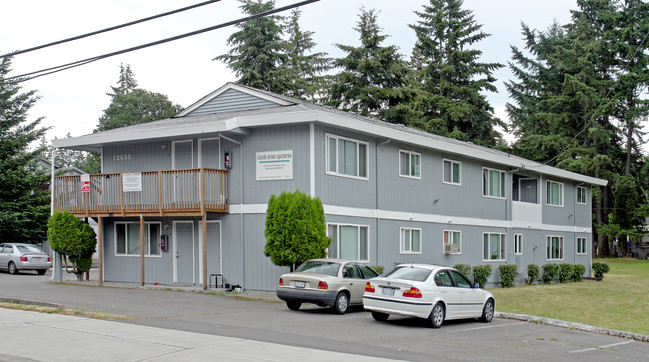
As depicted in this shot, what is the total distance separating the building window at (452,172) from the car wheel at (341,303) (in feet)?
41.4

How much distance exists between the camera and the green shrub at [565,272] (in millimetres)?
36406

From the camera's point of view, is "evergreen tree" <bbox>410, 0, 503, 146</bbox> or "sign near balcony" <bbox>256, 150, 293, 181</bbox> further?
"evergreen tree" <bbox>410, 0, 503, 146</bbox>

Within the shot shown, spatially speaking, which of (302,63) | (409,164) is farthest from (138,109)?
(409,164)

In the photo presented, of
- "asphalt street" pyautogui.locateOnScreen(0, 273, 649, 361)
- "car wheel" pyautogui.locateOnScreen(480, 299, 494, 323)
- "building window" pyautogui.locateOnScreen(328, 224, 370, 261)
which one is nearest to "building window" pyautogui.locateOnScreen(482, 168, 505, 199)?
"building window" pyautogui.locateOnScreen(328, 224, 370, 261)

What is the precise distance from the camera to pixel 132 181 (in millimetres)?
23547

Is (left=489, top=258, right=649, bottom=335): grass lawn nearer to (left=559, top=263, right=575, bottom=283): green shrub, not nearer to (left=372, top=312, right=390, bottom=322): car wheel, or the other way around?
(left=559, top=263, right=575, bottom=283): green shrub

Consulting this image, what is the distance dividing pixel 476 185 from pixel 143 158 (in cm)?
1475

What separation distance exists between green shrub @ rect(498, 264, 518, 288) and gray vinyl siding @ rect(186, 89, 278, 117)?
1354cm

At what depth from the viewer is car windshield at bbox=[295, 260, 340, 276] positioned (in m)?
17.3

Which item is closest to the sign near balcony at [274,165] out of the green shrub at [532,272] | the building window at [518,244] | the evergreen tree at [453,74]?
the building window at [518,244]

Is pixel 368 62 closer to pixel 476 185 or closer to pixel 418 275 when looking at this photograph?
pixel 476 185

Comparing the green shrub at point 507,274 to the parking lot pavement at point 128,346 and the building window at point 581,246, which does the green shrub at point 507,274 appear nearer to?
the building window at point 581,246

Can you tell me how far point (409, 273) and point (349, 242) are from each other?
7341mm

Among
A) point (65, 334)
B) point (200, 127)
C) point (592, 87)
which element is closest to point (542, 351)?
point (65, 334)
